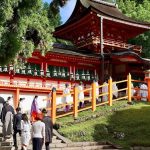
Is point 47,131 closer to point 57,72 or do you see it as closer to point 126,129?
point 126,129

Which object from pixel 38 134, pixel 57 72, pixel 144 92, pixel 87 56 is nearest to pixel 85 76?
pixel 87 56

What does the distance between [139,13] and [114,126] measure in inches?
946

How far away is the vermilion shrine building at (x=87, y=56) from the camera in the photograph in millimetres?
29141

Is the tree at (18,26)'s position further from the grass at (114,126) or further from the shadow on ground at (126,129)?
the shadow on ground at (126,129)

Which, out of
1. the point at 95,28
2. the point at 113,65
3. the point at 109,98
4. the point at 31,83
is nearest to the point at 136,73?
the point at 113,65

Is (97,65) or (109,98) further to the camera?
(97,65)

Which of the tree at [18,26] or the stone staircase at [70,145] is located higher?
the tree at [18,26]

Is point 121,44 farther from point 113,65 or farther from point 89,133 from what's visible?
point 89,133

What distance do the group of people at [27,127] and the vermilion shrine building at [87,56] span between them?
32.4ft

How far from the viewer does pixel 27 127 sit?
15492 millimetres

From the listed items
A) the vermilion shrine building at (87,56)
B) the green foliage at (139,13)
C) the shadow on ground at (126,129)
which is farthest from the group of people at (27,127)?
the green foliage at (139,13)

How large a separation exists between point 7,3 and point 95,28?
23.1m

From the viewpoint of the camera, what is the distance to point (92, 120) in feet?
67.6

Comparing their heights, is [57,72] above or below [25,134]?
above
